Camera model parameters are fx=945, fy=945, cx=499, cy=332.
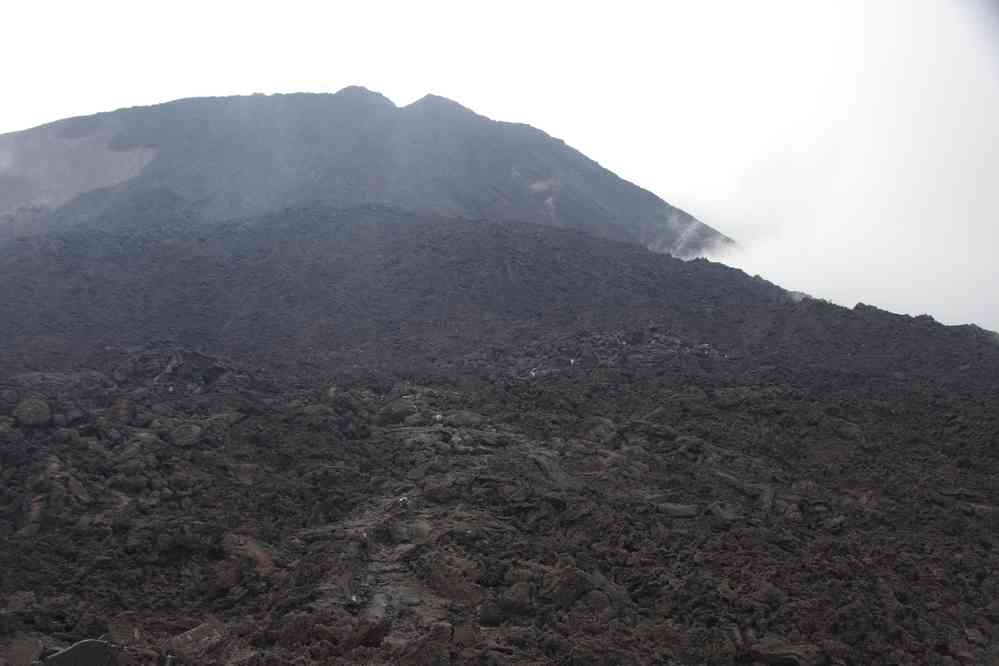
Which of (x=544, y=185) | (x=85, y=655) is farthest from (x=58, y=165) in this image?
(x=85, y=655)

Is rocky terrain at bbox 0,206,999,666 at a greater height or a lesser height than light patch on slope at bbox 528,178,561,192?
lesser

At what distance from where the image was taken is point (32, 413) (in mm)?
14820

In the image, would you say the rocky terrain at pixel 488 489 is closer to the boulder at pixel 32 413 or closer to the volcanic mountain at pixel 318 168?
the boulder at pixel 32 413

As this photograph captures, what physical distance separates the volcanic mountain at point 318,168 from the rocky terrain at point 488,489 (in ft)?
55.2

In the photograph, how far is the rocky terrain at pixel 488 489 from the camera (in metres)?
10.7

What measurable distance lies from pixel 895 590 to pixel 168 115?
49823 millimetres

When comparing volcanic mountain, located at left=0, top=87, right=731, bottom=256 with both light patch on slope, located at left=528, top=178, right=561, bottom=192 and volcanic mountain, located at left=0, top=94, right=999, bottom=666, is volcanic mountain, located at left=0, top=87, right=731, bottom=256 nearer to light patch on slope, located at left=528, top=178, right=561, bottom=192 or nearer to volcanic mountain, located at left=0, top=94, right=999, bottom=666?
light patch on slope, located at left=528, top=178, right=561, bottom=192

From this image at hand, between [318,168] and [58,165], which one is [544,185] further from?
[58,165]

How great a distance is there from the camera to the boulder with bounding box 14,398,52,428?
48.2ft

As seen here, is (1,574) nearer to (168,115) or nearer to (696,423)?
(696,423)

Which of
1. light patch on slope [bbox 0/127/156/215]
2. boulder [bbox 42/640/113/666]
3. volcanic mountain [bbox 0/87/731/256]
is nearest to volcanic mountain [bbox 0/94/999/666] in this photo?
boulder [bbox 42/640/113/666]

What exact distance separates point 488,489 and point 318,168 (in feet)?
122

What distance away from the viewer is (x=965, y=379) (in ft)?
85.6

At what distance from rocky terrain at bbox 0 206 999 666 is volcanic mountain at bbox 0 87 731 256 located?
1683 cm
